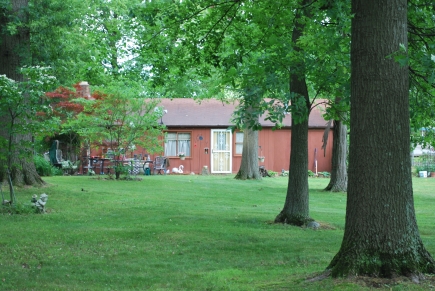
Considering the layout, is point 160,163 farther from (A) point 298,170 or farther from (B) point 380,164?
(B) point 380,164

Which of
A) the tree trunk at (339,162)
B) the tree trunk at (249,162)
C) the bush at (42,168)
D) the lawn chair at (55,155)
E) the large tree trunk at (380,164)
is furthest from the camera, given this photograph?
the lawn chair at (55,155)

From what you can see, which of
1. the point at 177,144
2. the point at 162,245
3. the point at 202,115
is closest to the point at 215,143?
the point at 202,115

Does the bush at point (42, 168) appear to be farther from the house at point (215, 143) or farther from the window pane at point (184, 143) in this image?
the window pane at point (184, 143)

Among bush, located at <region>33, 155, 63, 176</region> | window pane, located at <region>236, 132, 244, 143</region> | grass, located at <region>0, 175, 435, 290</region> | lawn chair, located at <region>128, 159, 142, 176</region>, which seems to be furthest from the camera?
window pane, located at <region>236, 132, 244, 143</region>

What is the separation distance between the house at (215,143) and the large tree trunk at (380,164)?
28982mm

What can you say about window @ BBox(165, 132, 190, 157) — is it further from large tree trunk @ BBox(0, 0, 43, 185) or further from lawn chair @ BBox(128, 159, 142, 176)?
large tree trunk @ BBox(0, 0, 43, 185)

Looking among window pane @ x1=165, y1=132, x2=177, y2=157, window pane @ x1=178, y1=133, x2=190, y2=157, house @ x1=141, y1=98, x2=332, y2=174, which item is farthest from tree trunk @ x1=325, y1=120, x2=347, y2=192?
window pane @ x1=165, y1=132, x2=177, y2=157

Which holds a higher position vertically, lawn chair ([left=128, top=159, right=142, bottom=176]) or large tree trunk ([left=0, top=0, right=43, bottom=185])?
large tree trunk ([left=0, top=0, right=43, bottom=185])

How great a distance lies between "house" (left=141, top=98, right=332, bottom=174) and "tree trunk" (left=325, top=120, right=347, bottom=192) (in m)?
12.1

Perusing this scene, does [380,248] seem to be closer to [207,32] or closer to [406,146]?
[406,146]

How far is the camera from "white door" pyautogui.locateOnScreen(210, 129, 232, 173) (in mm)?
35688

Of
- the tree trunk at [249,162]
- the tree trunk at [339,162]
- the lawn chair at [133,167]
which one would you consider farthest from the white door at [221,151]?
the tree trunk at [339,162]

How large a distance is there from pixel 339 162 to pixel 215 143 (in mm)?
13743

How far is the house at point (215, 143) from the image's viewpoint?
116 feet
